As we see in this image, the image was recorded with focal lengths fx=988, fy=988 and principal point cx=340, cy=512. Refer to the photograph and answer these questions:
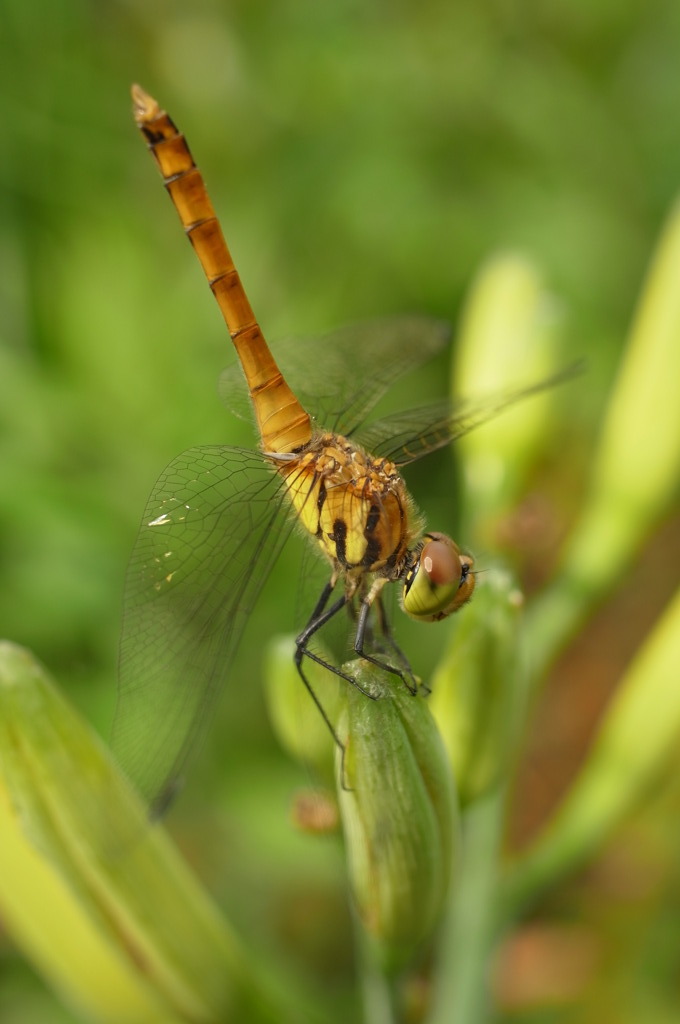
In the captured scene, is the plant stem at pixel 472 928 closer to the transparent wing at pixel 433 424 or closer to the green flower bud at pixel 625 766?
the green flower bud at pixel 625 766

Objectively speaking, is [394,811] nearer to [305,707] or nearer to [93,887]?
[305,707]

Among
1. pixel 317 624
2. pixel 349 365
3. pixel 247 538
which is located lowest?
pixel 317 624

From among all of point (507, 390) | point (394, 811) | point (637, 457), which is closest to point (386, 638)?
point (394, 811)

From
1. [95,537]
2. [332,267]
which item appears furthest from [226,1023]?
[332,267]

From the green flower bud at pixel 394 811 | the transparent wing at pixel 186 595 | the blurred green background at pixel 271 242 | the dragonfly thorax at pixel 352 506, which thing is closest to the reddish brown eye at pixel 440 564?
the dragonfly thorax at pixel 352 506

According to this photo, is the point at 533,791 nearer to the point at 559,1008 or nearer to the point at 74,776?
the point at 559,1008

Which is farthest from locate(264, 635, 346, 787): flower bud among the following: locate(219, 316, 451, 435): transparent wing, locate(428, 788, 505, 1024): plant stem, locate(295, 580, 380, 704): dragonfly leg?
locate(219, 316, 451, 435): transparent wing
